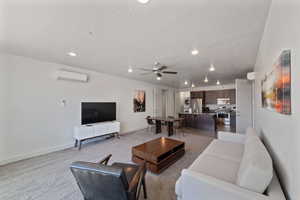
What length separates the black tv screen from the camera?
3963 millimetres

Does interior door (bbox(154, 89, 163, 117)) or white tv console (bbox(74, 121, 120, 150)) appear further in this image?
interior door (bbox(154, 89, 163, 117))

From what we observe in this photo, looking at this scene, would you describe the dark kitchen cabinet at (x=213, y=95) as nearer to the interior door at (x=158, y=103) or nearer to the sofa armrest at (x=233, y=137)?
the interior door at (x=158, y=103)

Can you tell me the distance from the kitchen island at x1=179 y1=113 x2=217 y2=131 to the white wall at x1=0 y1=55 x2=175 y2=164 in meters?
4.63

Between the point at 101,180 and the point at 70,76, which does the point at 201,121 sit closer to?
the point at 101,180

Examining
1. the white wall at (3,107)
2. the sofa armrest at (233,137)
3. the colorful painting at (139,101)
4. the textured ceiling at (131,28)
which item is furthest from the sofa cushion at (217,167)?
the colorful painting at (139,101)

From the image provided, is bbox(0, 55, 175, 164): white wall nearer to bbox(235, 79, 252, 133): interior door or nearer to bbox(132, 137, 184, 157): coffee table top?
bbox(132, 137, 184, 157): coffee table top

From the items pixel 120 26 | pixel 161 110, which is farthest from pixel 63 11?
pixel 161 110

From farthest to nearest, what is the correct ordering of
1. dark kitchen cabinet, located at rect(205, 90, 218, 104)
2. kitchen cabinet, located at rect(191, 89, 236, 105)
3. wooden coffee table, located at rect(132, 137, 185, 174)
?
dark kitchen cabinet, located at rect(205, 90, 218, 104) < kitchen cabinet, located at rect(191, 89, 236, 105) < wooden coffee table, located at rect(132, 137, 185, 174)

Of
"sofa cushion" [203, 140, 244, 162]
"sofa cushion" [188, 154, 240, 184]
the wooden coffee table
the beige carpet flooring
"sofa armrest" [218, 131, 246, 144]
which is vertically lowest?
the beige carpet flooring

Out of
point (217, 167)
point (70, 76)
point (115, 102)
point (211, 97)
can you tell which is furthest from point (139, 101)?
point (211, 97)

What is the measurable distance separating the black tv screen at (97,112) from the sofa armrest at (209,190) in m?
3.61

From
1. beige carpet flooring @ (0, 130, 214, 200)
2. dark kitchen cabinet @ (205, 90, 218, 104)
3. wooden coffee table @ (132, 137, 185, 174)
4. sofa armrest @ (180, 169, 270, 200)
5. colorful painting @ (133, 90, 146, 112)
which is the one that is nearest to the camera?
sofa armrest @ (180, 169, 270, 200)

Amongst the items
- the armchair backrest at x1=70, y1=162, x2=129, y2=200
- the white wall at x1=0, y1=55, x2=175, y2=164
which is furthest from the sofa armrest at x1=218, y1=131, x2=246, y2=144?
the white wall at x1=0, y1=55, x2=175, y2=164

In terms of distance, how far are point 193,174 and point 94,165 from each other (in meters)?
1.07
